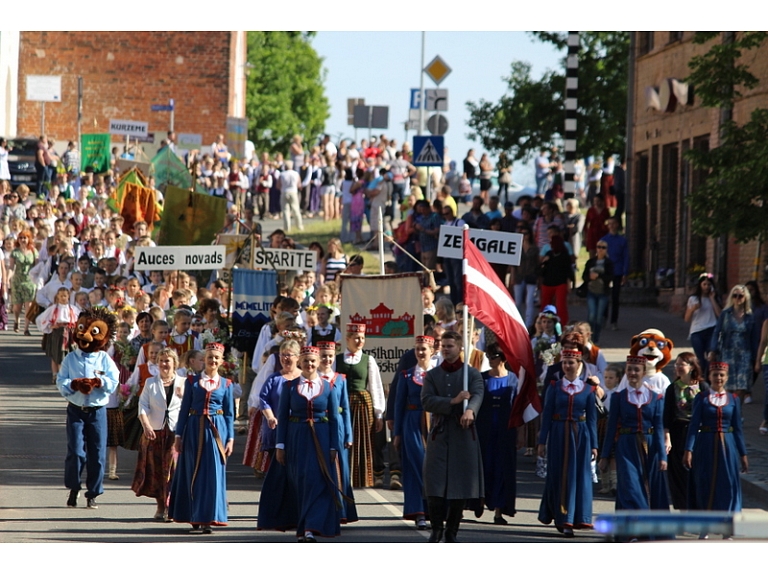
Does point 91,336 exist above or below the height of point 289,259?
below

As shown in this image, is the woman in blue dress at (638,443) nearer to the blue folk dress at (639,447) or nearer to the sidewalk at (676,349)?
the blue folk dress at (639,447)

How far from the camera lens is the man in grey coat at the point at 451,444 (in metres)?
11.0

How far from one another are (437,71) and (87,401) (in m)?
16.7

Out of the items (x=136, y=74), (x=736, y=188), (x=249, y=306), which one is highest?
(x=136, y=74)

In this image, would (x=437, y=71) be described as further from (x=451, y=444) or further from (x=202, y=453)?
(x=451, y=444)

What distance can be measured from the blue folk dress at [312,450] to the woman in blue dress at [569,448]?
1.81 meters

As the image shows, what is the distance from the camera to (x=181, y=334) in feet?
49.6

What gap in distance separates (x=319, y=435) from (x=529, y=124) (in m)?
28.1

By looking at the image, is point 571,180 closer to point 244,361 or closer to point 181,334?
point 244,361

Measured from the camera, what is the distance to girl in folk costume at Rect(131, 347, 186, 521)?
12.2 m

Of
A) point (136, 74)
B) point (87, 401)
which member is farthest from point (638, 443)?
point (136, 74)

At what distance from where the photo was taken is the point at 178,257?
18078mm

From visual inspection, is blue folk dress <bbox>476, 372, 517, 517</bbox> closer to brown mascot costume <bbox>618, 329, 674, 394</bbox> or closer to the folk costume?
brown mascot costume <bbox>618, 329, 674, 394</bbox>

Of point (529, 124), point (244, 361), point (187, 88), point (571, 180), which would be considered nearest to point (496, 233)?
point (244, 361)
